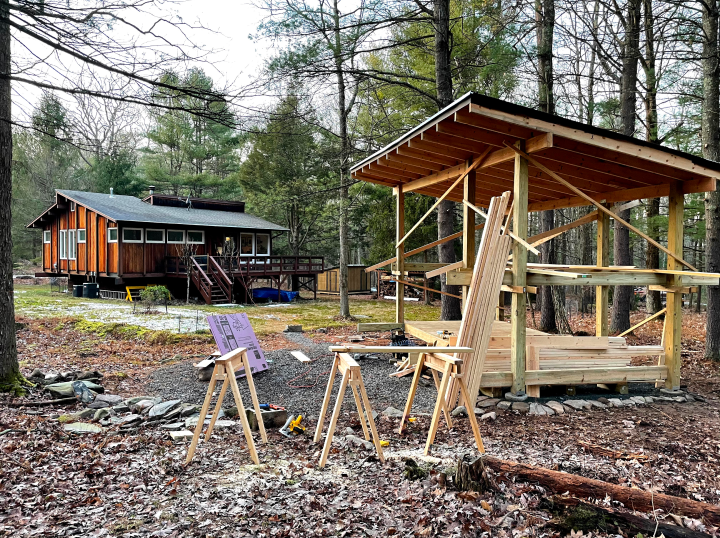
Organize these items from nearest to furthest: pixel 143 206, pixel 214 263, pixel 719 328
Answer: pixel 719 328 → pixel 214 263 → pixel 143 206

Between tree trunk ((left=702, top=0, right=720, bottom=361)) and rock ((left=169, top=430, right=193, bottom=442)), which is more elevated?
tree trunk ((left=702, top=0, right=720, bottom=361))

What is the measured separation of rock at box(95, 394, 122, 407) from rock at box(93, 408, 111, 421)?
433 millimetres

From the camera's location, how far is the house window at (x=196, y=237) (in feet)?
77.7

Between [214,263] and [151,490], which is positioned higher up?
[214,263]

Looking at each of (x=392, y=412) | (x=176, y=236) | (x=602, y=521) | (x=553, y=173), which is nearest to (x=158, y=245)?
(x=176, y=236)

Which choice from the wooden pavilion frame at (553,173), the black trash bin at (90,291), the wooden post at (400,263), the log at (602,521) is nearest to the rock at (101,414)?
the wooden pavilion frame at (553,173)

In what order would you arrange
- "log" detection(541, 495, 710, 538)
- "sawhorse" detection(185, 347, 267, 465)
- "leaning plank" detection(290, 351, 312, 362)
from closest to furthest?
"log" detection(541, 495, 710, 538) < "sawhorse" detection(185, 347, 267, 465) < "leaning plank" detection(290, 351, 312, 362)

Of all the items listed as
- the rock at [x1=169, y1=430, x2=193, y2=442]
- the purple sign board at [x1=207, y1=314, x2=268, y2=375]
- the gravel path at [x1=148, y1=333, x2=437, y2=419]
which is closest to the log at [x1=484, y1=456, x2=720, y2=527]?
the gravel path at [x1=148, y1=333, x2=437, y2=419]

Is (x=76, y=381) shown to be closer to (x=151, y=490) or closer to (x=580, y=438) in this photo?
(x=151, y=490)

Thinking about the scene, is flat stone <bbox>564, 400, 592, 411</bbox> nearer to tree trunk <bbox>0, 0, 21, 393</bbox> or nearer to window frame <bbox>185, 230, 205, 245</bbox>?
tree trunk <bbox>0, 0, 21, 393</bbox>

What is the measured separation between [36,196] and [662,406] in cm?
3725

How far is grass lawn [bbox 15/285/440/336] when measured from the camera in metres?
14.0

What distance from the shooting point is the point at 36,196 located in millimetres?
32375

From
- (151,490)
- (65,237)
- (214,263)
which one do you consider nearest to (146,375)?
(151,490)
